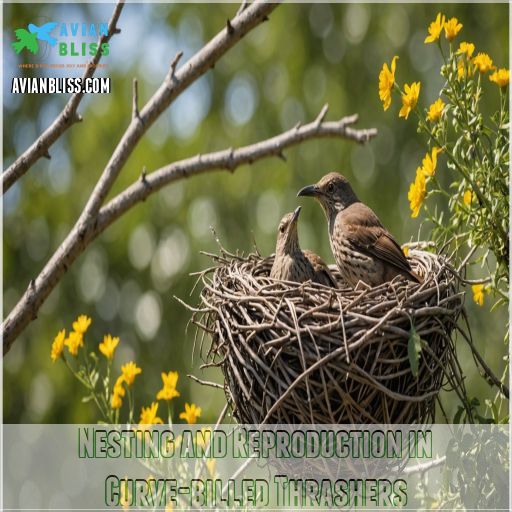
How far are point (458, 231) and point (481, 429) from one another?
78 cm

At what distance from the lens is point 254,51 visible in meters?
7.32

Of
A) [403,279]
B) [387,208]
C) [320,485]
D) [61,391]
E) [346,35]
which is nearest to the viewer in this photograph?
[320,485]

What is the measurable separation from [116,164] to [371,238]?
1.13m

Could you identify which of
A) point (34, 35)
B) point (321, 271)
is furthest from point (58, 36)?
point (321, 271)

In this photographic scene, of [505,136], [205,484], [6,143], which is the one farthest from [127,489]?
[6,143]

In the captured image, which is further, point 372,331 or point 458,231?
point 458,231

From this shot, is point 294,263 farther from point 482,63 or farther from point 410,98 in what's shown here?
point 482,63

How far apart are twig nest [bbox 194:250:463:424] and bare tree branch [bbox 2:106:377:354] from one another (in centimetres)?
68

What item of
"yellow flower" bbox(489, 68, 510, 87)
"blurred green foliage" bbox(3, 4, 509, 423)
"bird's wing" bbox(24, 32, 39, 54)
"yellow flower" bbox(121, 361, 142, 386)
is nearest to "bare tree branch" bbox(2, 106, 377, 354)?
"yellow flower" bbox(121, 361, 142, 386)

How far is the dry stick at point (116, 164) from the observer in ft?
11.4

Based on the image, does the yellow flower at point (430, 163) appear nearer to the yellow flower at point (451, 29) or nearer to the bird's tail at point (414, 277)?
the yellow flower at point (451, 29)

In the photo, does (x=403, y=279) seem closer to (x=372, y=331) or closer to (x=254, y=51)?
(x=372, y=331)

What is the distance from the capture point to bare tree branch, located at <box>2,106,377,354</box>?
344 cm

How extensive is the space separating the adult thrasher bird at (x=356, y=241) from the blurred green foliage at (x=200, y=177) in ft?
6.25
